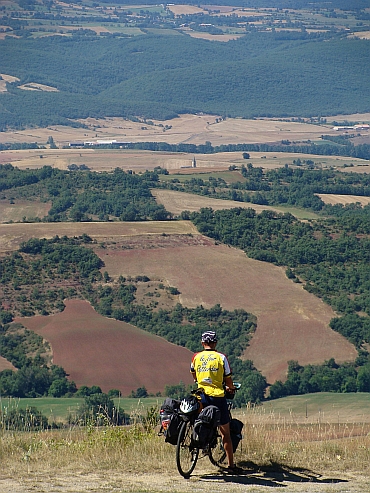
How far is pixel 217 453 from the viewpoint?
45.2 ft

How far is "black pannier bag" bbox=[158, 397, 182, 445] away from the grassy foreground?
580 millimetres

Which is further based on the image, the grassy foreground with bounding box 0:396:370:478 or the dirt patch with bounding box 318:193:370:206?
the dirt patch with bounding box 318:193:370:206

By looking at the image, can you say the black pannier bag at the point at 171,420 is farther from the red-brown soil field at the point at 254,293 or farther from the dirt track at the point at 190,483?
the red-brown soil field at the point at 254,293

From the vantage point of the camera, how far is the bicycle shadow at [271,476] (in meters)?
12.8

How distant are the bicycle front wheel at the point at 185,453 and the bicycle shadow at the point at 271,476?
22 cm

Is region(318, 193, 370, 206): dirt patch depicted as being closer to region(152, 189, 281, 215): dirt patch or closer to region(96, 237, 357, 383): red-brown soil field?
region(152, 189, 281, 215): dirt patch

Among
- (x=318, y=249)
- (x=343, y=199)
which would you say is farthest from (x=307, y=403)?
(x=343, y=199)

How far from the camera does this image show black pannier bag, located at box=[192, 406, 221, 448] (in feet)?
41.7

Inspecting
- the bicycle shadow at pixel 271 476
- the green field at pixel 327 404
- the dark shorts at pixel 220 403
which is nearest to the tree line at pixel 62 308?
the green field at pixel 327 404

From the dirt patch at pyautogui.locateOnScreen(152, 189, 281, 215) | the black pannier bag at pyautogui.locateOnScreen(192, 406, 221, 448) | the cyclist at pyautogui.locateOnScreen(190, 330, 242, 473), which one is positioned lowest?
the dirt patch at pyautogui.locateOnScreen(152, 189, 281, 215)

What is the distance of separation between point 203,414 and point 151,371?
48.1 metres

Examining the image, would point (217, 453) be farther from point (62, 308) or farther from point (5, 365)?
point (62, 308)

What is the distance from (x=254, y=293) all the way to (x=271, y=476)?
6435 cm

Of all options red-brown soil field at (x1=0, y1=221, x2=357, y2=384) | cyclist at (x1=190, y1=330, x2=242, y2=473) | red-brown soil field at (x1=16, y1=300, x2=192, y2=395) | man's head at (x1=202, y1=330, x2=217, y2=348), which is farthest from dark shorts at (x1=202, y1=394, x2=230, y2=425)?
red-brown soil field at (x1=0, y1=221, x2=357, y2=384)
